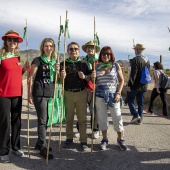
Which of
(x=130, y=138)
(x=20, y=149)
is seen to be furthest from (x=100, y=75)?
(x=20, y=149)

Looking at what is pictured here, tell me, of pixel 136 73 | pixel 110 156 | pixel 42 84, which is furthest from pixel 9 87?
pixel 136 73

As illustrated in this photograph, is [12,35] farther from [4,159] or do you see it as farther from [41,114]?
[4,159]

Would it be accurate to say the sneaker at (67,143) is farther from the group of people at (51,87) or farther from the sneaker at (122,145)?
the sneaker at (122,145)

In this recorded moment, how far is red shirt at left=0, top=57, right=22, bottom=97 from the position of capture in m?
3.85

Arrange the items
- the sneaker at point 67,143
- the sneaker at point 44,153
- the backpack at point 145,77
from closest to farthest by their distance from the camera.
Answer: the sneaker at point 44,153, the sneaker at point 67,143, the backpack at point 145,77

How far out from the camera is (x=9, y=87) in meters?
3.89

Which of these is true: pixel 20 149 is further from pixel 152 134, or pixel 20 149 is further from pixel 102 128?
pixel 152 134

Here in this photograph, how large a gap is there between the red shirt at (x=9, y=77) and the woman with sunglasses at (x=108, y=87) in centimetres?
143

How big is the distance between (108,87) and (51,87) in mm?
1098

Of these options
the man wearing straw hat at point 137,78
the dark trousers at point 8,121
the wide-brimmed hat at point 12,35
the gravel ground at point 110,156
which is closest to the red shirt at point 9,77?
the dark trousers at point 8,121

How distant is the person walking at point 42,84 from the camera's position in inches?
161

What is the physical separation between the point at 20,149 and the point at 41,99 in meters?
1.20

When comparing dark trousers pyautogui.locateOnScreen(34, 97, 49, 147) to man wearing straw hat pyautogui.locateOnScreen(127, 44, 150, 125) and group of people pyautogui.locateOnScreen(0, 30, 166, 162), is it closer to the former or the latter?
group of people pyautogui.locateOnScreen(0, 30, 166, 162)

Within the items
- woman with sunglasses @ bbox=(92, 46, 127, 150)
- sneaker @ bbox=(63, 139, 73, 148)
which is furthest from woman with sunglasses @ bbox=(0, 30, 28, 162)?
woman with sunglasses @ bbox=(92, 46, 127, 150)
